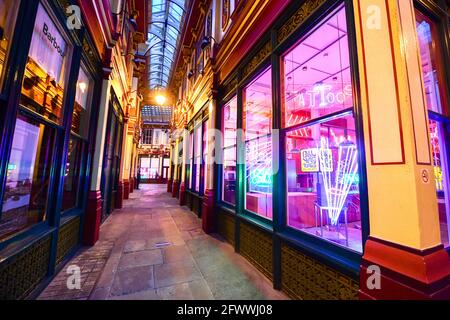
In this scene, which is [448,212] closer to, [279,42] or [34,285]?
[279,42]

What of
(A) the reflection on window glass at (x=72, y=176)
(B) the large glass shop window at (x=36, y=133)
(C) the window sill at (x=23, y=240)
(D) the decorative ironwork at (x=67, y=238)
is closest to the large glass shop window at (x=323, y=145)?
(C) the window sill at (x=23, y=240)

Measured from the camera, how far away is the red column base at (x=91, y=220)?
3.63m

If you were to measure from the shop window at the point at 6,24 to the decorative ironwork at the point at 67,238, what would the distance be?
2277 mm

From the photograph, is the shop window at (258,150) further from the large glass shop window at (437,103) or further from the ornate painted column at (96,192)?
the ornate painted column at (96,192)

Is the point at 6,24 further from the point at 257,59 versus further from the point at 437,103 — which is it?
the point at 437,103

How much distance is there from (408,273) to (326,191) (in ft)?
7.62

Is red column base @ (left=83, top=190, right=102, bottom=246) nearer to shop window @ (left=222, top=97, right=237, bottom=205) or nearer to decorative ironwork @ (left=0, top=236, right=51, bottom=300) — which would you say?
decorative ironwork @ (left=0, top=236, right=51, bottom=300)

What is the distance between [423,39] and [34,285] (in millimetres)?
5180

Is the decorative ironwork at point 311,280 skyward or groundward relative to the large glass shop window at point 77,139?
groundward

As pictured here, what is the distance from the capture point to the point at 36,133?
2.31m

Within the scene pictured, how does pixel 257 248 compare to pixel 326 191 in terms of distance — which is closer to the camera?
pixel 257 248

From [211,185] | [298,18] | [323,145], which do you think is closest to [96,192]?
[211,185]

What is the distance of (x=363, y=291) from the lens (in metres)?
1.40

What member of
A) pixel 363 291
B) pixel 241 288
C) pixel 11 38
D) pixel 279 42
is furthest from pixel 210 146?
pixel 363 291
